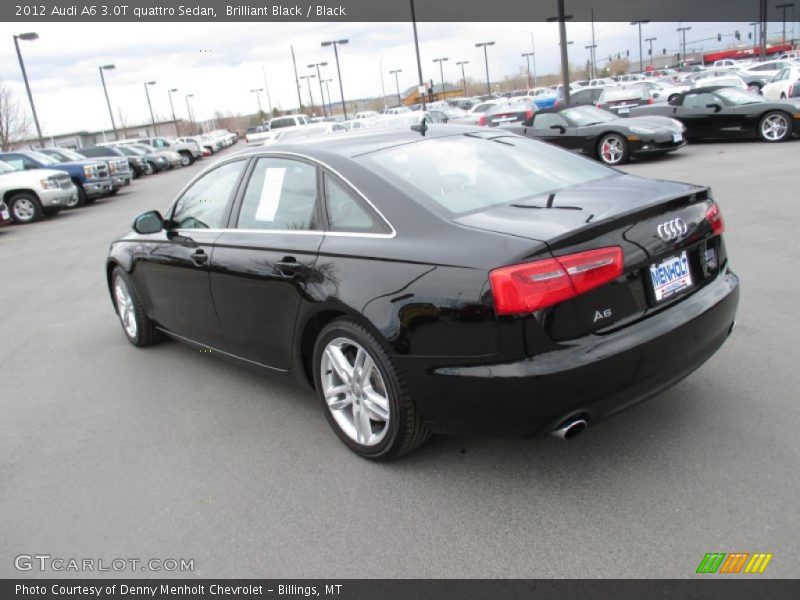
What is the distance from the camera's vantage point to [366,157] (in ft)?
12.0

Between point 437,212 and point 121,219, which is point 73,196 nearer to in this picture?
point 121,219

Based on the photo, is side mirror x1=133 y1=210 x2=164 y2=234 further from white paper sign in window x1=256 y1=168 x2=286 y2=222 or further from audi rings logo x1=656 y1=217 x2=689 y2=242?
audi rings logo x1=656 y1=217 x2=689 y2=242

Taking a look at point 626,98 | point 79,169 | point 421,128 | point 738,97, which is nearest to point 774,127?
point 738,97

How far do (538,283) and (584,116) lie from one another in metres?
14.4

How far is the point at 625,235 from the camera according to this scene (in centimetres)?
292

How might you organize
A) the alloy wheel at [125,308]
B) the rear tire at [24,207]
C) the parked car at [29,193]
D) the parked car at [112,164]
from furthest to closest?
1. the parked car at [112,164]
2. the rear tire at [24,207]
3. the parked car at [29,193]
4. the alloy wheel at [125,308]

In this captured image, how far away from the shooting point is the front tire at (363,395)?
3.15m

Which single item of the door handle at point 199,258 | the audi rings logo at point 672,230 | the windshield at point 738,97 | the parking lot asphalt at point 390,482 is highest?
the audi rings logo at point 672,230

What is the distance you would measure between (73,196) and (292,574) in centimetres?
1846

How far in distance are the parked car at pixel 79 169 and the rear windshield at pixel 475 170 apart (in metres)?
18.8

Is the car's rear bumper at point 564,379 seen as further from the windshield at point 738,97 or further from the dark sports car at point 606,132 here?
the windshield at point 738,97

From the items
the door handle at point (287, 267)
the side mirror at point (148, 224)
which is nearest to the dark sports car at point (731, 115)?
the side mirror at point (148, 224)

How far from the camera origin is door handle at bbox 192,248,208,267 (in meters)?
4.35

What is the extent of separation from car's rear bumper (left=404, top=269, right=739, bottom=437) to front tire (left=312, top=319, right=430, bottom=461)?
4.5 inches
